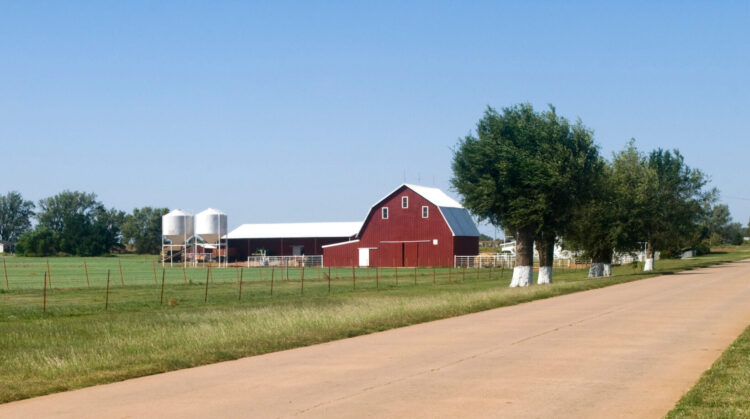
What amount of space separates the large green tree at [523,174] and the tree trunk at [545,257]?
11 cm

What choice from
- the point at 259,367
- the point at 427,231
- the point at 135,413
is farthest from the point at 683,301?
the point at 427,231

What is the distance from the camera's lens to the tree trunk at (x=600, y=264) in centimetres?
5350

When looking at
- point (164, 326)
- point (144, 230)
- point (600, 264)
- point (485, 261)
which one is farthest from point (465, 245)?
point (144, 230)

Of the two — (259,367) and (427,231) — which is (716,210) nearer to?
(427,231)

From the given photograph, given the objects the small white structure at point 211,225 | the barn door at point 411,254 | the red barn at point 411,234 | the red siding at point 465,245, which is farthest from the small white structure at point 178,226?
the red siding at point 465,245

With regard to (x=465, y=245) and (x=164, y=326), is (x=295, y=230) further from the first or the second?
(x=164, y=326)

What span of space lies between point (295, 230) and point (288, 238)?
5.56 ft

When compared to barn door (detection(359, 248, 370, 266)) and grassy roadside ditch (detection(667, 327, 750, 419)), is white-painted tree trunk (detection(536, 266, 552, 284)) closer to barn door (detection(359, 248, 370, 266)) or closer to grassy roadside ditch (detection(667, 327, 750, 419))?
grassy roadside ditch (detection(667, 327, 750, 419))

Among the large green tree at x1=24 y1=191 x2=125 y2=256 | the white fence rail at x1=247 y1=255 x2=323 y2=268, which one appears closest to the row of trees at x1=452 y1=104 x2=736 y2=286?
the white fence rail at x1=247 y1=255 x2=323 y2=268

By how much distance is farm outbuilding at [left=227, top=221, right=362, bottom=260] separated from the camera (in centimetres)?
9766

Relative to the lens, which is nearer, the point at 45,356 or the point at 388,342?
the point at 45,356

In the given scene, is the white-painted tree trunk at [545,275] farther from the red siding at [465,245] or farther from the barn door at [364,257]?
the barn door at [364,257]

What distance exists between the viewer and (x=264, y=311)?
82.4 feet

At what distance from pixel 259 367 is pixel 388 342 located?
4121 mm
